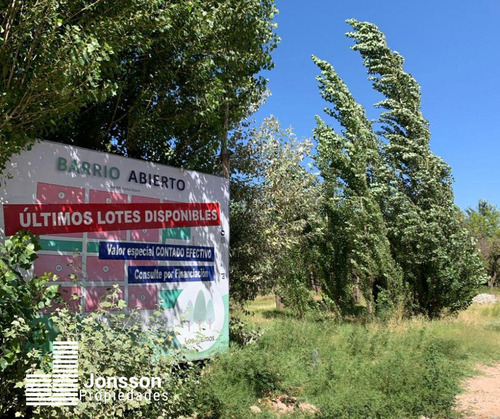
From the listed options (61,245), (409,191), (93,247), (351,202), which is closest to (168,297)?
(93,247)

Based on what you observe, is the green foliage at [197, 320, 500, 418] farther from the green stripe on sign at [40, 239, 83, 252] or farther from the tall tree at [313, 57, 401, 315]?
the tall tree at [313, 57, 401, 315]

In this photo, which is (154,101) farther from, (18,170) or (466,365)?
(466,365)

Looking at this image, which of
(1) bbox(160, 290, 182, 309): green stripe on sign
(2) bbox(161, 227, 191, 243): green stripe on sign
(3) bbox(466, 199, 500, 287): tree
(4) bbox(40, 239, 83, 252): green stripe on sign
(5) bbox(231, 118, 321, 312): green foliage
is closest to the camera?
(4) bbox(40, 239, 83, 252): green stripe on sign

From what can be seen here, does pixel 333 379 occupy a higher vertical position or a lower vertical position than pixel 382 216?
lower

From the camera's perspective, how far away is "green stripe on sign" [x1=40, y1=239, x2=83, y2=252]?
6.45m


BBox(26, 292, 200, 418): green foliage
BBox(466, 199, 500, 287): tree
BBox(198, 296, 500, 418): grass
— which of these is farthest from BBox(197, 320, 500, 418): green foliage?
BBox(466, 199, 500, 287): tree

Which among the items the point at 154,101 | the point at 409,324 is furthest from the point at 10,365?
the point at 409,324

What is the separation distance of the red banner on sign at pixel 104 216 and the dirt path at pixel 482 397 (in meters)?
5.58

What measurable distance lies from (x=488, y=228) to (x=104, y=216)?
5747 centimetres

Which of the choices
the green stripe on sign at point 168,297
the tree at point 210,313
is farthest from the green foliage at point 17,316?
the tree at point 210,313

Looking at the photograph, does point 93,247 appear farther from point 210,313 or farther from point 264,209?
point 264,209

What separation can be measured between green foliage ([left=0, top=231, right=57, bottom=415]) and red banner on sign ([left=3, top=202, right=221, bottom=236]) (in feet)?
4.19

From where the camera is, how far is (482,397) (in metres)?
8.84

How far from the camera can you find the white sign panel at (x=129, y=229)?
21.2 ft
